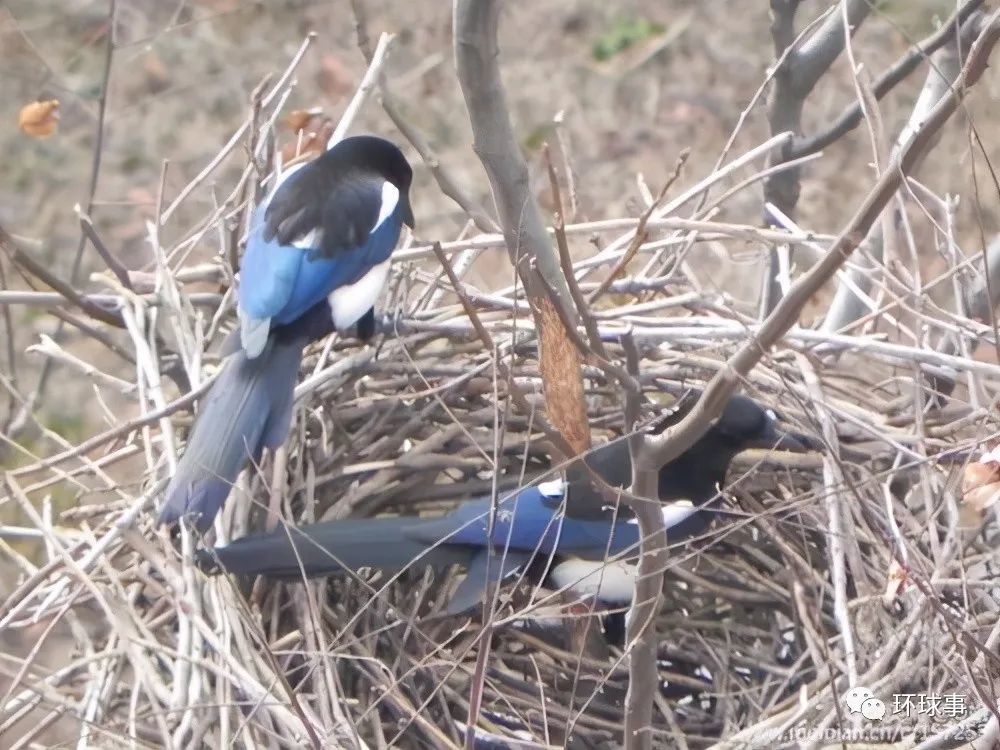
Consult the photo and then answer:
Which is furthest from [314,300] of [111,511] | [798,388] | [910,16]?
[910,16]

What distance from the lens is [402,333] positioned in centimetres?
170

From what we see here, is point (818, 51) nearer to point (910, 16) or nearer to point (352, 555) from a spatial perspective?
point (352, 555)

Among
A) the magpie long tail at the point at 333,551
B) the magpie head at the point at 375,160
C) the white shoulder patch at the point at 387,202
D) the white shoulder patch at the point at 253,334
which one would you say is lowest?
the magpie long tail at the point at 333,551

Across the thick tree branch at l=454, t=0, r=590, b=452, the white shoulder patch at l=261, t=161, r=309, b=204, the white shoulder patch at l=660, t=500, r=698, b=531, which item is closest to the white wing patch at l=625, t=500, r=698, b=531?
the white shoulder patch at l=660, t=500, r=698, b=531

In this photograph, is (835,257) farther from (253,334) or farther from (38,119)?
(38,119)

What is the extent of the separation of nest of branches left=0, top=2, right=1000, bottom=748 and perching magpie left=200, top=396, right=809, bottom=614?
0.13 feet

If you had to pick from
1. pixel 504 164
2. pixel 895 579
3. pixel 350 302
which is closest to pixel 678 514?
pixel 895 579

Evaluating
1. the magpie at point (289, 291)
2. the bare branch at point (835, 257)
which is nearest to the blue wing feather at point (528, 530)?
the magpie at point (289, 291)

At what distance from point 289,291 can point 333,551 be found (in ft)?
1.23

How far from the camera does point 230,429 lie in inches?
59.5

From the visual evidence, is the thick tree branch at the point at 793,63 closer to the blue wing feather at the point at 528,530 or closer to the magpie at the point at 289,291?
the blue wing feather at the point at 528,530

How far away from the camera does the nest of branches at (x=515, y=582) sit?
1.28m

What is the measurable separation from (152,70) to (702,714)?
3.11 metres

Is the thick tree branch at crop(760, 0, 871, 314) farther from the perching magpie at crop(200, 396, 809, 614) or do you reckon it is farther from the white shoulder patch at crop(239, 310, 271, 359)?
the white shoulder patch at crop(239, 310, 271, 359)
